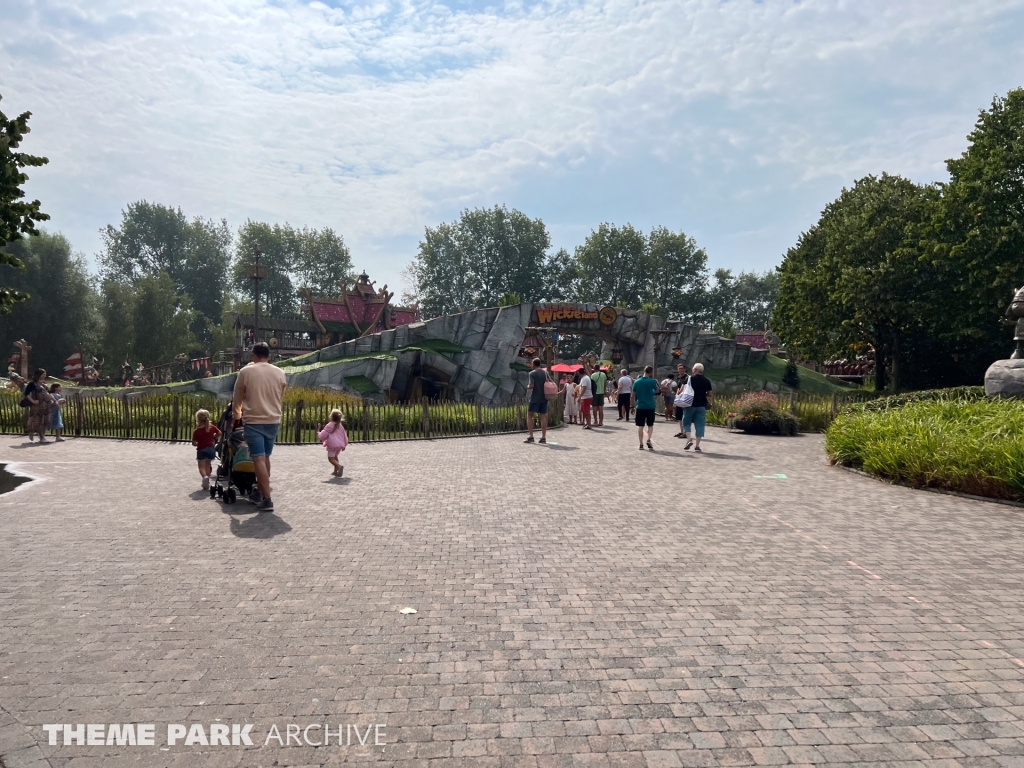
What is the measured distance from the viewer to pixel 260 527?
253 inches

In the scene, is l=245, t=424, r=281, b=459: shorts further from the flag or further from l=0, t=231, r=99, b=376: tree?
l=0, t=231, r=99, b=376: tree

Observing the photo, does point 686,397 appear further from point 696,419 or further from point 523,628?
point 523,628

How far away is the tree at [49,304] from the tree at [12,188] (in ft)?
139

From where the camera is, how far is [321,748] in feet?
8.80

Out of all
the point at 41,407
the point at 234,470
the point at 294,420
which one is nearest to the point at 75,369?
the point at 41,407

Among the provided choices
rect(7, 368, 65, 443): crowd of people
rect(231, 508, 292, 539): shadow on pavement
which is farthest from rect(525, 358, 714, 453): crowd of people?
rect(7, 368, 65, 443): crowd of people

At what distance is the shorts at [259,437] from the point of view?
23.3 ft

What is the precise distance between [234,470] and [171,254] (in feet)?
258

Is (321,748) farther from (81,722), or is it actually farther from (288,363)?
(288,363)

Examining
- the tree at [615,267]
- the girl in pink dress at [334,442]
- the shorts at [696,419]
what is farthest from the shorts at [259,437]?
the tree at [615,267]

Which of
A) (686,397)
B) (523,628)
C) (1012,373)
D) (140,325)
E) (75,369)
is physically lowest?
(523,628)

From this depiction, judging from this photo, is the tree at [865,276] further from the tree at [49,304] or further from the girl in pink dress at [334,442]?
the tree at [49,304]

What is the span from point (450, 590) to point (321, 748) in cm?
198

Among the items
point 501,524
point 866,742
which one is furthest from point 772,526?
point 866,742
